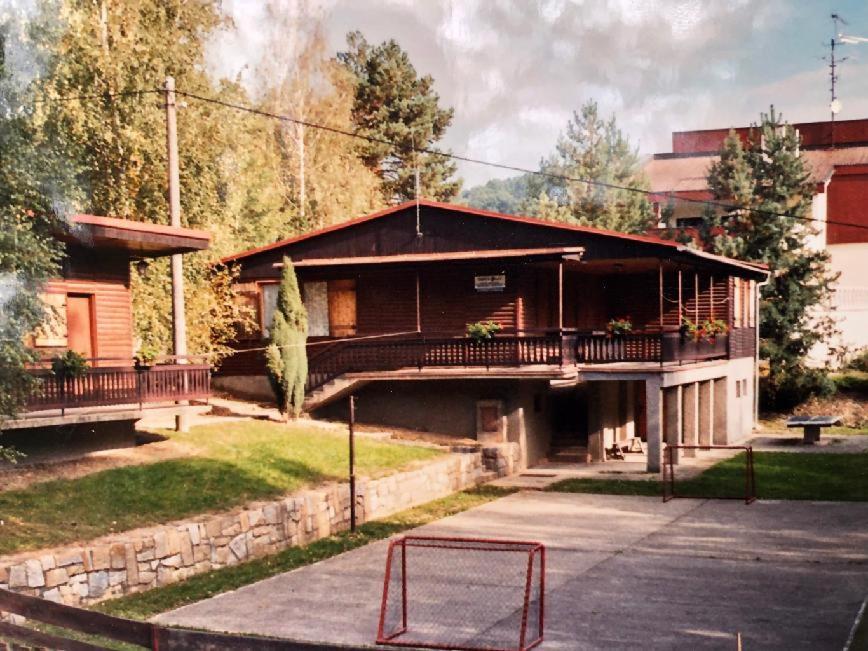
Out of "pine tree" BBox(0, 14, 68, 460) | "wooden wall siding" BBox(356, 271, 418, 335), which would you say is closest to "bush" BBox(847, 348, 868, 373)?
"wooden wall siding" BBox(356, 271, 418, 335)

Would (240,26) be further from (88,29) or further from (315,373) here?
(315,373)

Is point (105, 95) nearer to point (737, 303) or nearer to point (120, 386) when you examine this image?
point (120, 386)

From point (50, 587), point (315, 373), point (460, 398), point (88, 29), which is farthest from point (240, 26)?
point (50, 587)

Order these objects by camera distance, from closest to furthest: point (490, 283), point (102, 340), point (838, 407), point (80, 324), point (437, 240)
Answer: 1. point (80, 324)
2. point (102, 340)
3. point (490, 283)
4. point (437, 240)
5. point (838, 407)

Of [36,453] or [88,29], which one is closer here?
[36,453]

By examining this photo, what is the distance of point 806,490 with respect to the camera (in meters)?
24.1

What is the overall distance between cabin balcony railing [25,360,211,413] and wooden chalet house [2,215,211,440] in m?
0.02

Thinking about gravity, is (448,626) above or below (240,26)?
below

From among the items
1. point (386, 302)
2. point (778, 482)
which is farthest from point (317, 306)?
point (778, 482)

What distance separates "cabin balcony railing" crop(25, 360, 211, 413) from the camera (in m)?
19.5

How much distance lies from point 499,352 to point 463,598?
1499 cm

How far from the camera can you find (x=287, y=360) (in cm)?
2864

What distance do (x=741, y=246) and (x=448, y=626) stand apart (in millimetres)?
33424

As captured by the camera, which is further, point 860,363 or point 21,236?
point 860,363
